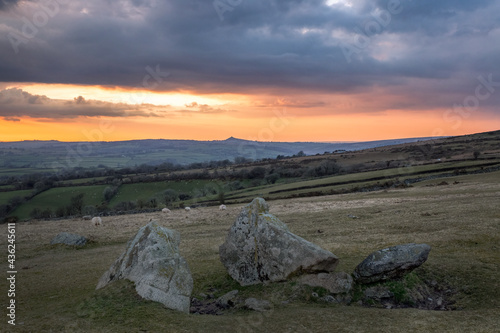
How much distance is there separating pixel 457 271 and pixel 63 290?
19.9 m

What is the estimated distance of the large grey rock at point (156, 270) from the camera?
14.1m

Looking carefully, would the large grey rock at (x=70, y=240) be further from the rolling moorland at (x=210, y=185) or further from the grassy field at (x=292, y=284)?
the rolling moorland at (x=210, y=185)

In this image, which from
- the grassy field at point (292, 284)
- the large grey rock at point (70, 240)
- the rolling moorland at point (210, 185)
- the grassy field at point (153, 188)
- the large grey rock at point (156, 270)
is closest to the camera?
the grassy field at point (292, 284)

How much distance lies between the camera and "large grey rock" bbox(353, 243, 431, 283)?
50.7ft

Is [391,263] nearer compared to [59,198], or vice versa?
[391,263]

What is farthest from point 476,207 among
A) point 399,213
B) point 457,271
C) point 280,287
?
point 280,287

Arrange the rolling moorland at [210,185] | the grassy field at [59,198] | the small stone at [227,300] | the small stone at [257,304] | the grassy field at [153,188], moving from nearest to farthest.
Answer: the small stone at [257,304] → the small stone at [227,300] → the rolling moorland at [210,185] → the grassy field at [59,198] → the grassy field at [153,188]

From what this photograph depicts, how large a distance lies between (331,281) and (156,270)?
25.4 ft

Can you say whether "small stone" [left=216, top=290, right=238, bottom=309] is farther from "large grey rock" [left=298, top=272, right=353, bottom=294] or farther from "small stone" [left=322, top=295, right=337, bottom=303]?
"small stone" [left=322, top=295, right=337, bottom=303]

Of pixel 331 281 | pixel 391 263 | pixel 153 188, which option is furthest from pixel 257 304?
pixel 153 188

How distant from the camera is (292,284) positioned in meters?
16.1

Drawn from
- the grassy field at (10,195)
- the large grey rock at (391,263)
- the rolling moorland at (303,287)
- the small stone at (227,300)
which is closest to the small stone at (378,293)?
the large grey rock at (391,263)

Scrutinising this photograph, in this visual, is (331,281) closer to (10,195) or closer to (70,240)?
(70,240)

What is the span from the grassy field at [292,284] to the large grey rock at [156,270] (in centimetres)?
66
